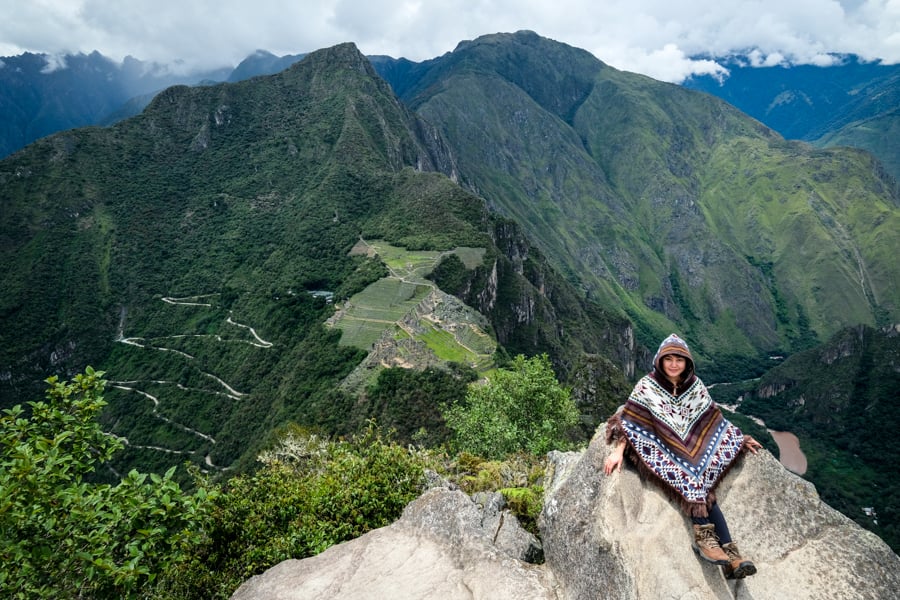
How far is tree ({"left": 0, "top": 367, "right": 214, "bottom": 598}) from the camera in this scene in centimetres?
802

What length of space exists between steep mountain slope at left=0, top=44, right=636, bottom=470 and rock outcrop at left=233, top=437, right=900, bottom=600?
57.5 metres

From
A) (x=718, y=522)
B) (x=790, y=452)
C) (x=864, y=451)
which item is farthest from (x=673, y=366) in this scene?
(x=864, y=451)

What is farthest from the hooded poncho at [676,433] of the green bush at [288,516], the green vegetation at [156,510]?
the green bush at [288,516]

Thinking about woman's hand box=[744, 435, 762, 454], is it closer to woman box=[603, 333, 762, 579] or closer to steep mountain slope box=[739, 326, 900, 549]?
woman box=[603, 333, 762, 579]

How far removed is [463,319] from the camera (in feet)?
298

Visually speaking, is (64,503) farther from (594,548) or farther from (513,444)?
(513,444)

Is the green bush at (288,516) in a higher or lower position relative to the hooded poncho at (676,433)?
lower

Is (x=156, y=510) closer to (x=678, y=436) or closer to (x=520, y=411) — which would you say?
(x=678, y=436)

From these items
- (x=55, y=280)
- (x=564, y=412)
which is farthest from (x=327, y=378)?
(x=55, y=280)

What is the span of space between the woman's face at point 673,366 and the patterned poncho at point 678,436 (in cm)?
36

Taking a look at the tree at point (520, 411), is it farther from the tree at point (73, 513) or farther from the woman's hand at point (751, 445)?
the tree at point (73, 513)

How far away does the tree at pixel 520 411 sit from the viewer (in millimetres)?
27047

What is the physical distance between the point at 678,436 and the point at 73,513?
11.4m

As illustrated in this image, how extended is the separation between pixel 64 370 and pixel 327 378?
11279 centimetres
